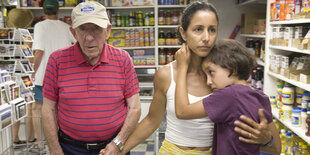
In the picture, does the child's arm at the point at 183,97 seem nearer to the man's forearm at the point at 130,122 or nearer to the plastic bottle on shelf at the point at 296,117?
the man's forearm at the point at 130,122

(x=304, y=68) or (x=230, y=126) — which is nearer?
(x=230, y=126)

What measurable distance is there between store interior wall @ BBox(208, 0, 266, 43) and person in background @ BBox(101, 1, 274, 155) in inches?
163

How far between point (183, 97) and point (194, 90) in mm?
125

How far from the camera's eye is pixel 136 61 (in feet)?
17.6

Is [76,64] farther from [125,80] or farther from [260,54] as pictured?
[260,54]

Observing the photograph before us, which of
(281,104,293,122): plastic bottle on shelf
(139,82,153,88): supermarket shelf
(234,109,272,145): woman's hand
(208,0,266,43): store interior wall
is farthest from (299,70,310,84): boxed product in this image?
(139,82,153,88): supermarket shelf

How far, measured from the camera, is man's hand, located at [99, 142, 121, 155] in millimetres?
1611

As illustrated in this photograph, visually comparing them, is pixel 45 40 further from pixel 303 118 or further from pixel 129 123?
pixel 303 118

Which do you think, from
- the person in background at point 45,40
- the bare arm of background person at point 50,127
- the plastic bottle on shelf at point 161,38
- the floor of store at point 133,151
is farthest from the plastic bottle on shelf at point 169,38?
the bare arm of background person at point 50,127

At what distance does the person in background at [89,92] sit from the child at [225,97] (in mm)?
507

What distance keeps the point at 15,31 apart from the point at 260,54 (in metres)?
3.57

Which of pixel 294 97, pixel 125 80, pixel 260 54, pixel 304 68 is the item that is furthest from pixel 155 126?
pixel 260 54

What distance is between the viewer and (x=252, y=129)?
116 centimetres

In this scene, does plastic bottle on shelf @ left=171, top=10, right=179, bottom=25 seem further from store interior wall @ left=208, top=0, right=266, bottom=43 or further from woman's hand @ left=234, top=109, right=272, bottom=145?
woman's hand @ left=234, top=109, right=272, bottom=145
